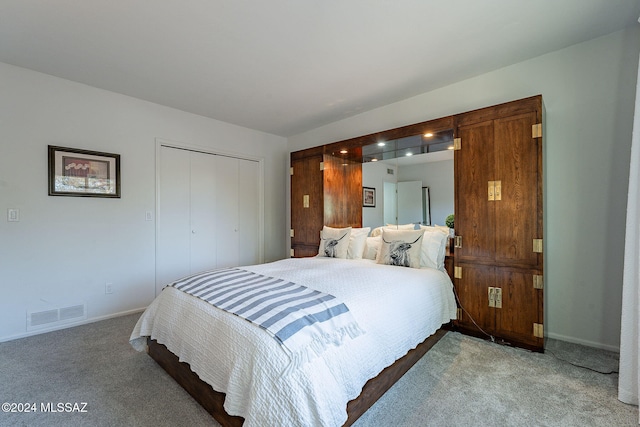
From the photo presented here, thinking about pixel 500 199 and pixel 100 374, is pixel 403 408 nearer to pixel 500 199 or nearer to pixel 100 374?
pixel 500 199

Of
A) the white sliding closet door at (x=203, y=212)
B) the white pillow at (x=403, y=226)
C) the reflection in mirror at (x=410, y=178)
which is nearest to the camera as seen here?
the reflection in mirror at (x=410, y=178)

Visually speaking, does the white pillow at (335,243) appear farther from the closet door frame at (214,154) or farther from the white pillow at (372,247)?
the closet door frame at (214,154)

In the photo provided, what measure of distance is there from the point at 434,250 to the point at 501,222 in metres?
0.64

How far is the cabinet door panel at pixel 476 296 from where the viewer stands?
2631mm

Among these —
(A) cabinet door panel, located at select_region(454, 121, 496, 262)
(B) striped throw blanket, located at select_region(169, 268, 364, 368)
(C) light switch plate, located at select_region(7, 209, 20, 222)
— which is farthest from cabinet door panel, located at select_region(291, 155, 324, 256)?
(C) light switch plate, located at select_region(7, 209, 20, 222)

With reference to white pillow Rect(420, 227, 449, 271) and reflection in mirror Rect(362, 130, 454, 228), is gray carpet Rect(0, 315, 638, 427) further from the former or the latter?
reflection in mirror Rect(362, 130, 454, 228)

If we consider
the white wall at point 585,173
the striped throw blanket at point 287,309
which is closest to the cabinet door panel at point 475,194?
the white wall at point 585,173

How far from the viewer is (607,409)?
1.68 meters

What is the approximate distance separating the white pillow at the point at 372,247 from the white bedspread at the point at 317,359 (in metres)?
0.68

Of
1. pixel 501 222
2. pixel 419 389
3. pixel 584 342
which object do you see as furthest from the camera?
pixel 501 222

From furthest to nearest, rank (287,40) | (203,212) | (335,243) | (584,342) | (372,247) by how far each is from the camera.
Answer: (203,212), (335,243), (372,247), (584,342), (287,40)

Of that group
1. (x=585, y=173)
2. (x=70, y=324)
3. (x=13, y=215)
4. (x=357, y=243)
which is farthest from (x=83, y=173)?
(x=585, y=173)

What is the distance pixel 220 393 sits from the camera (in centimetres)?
155

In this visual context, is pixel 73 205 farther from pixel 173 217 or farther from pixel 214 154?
pixel 214 154
